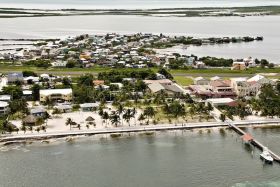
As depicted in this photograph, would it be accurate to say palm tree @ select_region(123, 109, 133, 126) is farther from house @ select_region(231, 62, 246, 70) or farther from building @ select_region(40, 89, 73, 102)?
house @ select_region(231, 62, 246, 70)

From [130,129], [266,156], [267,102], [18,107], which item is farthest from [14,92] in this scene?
[266,156]

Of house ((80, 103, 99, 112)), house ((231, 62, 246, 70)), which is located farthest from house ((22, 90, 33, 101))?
house ((231, 62, 246, 70))

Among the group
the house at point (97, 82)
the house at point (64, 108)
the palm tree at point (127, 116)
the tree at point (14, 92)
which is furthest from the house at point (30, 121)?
the house at point (97, 82)

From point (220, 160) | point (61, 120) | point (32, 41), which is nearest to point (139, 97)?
point (61, 120)

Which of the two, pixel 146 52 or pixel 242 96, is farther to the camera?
pixel 146 52

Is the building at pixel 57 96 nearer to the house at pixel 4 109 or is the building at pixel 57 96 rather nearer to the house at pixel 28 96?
the house at pixel 28 96

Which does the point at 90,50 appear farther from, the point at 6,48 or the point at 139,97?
the point at 139,97

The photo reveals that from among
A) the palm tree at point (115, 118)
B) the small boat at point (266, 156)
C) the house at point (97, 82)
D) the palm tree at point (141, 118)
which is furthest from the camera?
the house at point (97, 82)
